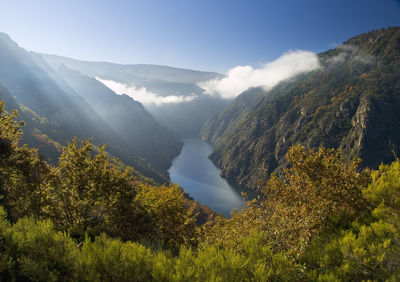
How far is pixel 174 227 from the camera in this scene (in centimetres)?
2095

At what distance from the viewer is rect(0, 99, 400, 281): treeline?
7.39 metres

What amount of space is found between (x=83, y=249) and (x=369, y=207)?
16.2 m

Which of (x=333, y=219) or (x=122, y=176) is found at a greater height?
(x=333, y=219)

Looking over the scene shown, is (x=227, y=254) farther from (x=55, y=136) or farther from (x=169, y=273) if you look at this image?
(x=55, y=136)

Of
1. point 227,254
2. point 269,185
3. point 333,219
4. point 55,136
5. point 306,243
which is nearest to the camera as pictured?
point 227,254

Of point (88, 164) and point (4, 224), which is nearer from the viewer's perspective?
point (4, 224)

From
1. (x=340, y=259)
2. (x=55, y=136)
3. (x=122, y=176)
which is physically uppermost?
(x=340, y=259)

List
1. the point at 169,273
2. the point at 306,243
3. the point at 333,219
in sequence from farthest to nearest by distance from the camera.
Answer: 1. the point at 333,219
2. the point at 306,243
3. the point at 169,273

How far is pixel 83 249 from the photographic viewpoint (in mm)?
7797

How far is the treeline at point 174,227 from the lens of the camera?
24.2 ft

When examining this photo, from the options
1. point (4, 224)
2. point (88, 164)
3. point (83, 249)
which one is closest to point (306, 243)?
point (83, 249)

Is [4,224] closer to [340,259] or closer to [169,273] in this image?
[169,273]

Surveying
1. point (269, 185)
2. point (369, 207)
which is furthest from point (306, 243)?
point (269, 185)

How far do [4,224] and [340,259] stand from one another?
13692 mm
